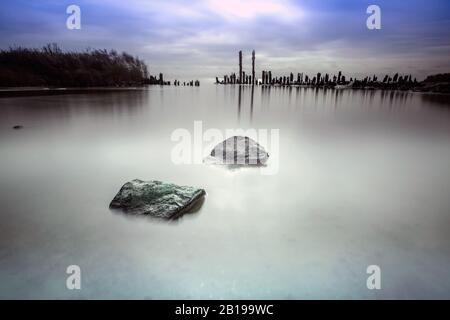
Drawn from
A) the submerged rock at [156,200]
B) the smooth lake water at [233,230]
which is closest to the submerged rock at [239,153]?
the smooth lake water at [233,230]

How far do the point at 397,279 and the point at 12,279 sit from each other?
2.97 m

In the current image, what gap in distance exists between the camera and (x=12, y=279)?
6.47ft

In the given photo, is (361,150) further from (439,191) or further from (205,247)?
(205,247)

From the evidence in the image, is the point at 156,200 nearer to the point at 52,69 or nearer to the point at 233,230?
the point at 233,230

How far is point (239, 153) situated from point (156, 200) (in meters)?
2.19

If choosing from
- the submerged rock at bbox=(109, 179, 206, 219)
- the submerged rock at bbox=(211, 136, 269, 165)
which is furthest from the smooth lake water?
the submerged rock at bbox=(211, 136, 269, 165)

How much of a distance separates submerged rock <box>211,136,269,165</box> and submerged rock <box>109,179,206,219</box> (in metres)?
1.62

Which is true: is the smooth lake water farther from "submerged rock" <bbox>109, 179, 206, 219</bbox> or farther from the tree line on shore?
the tree line on shore

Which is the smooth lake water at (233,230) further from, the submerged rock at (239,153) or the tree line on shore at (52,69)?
the tree line on shore at (52,69)

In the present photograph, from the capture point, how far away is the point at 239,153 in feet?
15.7

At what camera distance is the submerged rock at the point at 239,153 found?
4.69 meters

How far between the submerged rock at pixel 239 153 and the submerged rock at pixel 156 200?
1.62m

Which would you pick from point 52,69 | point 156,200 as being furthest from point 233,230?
point 52,69
